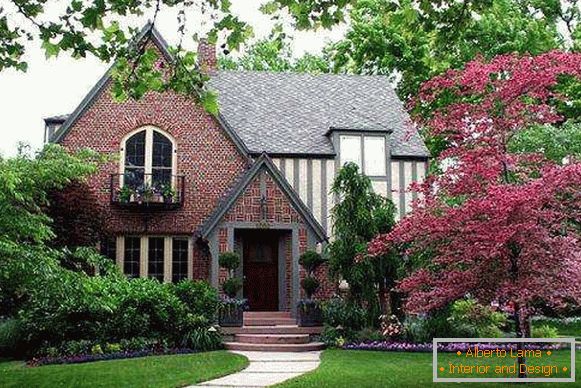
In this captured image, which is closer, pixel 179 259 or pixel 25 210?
pixel 25 210

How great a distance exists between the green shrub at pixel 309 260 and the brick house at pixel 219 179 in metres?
0.66

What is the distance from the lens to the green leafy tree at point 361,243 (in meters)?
15.8

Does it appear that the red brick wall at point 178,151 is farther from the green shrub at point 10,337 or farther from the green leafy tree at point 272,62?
the green leafy tree at point 272,62

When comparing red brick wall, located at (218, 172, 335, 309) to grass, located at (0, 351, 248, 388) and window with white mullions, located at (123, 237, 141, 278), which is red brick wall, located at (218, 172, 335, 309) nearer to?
window with white mullions, located at (123, 237, 141, 278)

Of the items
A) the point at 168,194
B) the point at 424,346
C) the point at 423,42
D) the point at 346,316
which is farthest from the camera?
the point at 423,42

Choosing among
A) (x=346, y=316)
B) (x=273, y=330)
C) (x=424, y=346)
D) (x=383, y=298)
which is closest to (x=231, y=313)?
(x=273, y=330)

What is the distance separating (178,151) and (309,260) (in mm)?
5453

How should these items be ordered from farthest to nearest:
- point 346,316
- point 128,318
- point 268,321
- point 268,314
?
point 268,314 → point 268,321 → point 346,316 → point 128,318

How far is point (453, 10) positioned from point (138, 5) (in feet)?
9.75

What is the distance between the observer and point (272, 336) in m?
15.2

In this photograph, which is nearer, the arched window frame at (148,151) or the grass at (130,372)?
the grass at (130,372)

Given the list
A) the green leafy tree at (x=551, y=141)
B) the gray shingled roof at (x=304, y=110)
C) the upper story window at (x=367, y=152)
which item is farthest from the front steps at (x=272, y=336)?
the green leafy tree at (x=551, y=141)

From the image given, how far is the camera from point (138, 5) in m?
6.27

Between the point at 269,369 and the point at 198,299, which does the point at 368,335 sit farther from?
the point at 269,369
